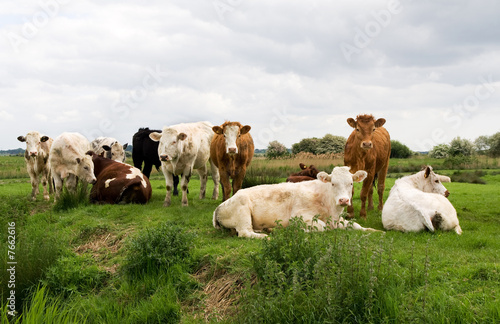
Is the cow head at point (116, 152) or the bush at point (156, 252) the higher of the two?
the cow head at point (116, 152)

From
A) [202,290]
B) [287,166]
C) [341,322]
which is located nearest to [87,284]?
[202,290]

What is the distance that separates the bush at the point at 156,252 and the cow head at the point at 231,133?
3589 millimetres

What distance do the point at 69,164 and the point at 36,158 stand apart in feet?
7.11

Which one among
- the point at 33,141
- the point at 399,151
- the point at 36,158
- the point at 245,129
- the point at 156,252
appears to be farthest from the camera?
the point at 399,151

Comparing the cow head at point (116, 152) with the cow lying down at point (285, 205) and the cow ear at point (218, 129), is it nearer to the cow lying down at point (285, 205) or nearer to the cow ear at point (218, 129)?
the cow ear at point (218, 129)

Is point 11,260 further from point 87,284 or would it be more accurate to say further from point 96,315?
point 96,315

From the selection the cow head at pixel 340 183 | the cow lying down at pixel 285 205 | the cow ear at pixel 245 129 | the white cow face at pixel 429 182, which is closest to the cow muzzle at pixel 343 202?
the cow head at pixel 340 183

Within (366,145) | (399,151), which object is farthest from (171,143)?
(399,151)

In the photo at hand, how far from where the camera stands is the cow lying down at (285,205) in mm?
7883

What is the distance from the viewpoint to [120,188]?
12312mm

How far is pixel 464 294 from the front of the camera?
16.3 ft

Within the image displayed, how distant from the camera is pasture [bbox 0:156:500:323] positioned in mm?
4750

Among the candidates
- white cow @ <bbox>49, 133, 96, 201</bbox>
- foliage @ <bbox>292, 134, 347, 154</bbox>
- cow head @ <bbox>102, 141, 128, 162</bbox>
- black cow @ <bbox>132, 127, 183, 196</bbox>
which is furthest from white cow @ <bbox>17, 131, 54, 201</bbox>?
foliage @ <bbox>292, 134, 347, 154</bbox>

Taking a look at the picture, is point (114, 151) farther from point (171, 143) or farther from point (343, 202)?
point (343, 202)
